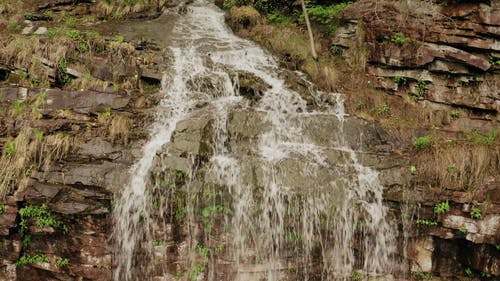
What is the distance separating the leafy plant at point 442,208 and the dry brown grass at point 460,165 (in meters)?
0.34

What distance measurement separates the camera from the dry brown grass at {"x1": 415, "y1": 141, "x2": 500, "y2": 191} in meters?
6.90

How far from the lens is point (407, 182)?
7.10m

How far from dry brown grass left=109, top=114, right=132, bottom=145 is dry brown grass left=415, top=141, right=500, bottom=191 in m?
6.24

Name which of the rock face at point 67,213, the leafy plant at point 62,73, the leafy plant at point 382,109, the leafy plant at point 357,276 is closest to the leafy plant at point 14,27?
the leafy plant at point 62,73

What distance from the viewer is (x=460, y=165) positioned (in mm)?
7062

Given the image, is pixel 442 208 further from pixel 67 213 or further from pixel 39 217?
pixel 39 217

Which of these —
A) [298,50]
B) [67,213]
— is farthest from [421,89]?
[67,213]

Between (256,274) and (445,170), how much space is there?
4.30m

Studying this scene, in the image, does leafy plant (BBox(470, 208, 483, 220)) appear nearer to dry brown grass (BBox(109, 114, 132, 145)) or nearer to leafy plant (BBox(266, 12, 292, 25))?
dry brown grass (BBox(109, 114, 132, 145))

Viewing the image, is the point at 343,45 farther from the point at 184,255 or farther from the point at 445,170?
the point at 184,255

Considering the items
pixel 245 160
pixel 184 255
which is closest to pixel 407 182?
pixel 245 160

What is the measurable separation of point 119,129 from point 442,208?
6.73 meters

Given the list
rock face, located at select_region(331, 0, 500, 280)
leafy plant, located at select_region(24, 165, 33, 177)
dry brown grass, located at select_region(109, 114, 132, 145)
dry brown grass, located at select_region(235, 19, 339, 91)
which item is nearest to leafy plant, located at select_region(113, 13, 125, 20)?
dry brown grass, located at select_region(235, 19, 339, 91)

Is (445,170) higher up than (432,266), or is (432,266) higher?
(445,170)
